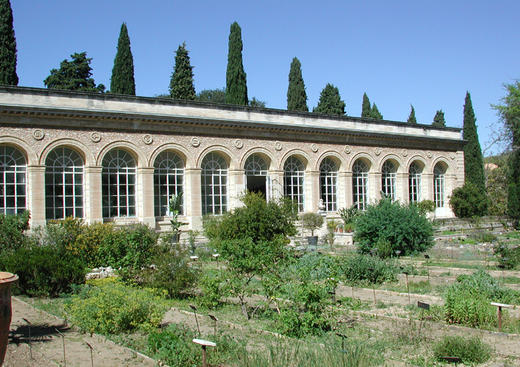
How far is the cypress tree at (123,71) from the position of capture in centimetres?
3225

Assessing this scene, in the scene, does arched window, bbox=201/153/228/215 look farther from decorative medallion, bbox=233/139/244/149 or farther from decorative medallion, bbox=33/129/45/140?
decorative medallion, bbox=33/129/45/140

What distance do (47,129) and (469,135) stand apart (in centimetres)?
3132

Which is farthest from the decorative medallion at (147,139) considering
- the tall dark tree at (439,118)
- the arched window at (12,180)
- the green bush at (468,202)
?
the tall dark tree at (439,118)

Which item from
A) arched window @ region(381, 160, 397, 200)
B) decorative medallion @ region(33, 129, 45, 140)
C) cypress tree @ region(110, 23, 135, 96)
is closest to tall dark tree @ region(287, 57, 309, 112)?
arched window @ region(381, 160, 397, 200)

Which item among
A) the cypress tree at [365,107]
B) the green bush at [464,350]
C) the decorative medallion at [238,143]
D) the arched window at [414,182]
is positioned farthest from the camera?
the cypress tree at [365,107]

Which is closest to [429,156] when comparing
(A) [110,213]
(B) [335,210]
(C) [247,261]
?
(B) [335,210]

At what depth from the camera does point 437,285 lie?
41.5 feet

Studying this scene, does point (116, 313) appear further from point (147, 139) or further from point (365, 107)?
point (365, 107)

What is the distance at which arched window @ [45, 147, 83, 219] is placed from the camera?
21.6m

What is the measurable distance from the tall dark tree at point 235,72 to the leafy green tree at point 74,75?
38.5 ft

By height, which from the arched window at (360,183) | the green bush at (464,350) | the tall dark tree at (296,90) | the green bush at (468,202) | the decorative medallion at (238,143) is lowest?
the green bush at (464,350)

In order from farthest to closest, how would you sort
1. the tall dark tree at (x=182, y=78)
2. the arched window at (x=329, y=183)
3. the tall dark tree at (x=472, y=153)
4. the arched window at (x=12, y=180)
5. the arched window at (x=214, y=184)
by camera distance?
the tall dark tree at (x=182, y=78) < the tall dark tree at (x=472, y=153) < the arched window at (x=329, y=183) < the arched window at (x=214, y=184) < the arched window at (x=12, y=180)

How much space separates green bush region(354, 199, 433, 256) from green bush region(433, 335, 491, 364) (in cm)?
1106

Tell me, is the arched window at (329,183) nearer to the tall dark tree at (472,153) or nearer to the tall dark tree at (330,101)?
the tall dark tree at (472,153)
